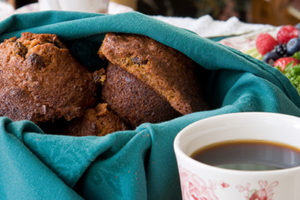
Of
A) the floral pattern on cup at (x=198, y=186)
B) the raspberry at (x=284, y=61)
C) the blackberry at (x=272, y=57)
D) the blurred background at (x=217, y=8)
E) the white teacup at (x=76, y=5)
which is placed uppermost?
the floral pattern on cup at (x=198, y=186)

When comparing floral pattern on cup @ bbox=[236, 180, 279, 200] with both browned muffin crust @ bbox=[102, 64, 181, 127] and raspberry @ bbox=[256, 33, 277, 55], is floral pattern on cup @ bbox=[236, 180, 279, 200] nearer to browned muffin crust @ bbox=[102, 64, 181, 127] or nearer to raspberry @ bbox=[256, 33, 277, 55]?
browned muffin crust @ bbox=[102, 64, 181, 127]

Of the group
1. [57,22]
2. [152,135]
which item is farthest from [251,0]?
[152,135]

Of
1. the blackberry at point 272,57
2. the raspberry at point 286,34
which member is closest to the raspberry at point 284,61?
the blackberry at point 272,57

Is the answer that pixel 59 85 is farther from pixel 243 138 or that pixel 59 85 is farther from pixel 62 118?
pixel 243 138

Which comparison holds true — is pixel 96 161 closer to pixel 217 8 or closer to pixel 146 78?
pixel 146 78

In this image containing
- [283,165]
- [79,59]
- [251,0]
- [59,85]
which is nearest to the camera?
[283,165]

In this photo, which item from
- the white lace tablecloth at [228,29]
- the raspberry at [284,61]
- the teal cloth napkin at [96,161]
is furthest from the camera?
the white lace tablecloth at [228,29]

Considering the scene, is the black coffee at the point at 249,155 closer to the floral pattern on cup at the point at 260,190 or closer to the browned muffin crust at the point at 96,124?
the floral pattern on cup at the point at 260,190

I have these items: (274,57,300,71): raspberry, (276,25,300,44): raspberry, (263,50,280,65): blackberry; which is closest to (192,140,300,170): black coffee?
(274,57,300,71): raspberry
